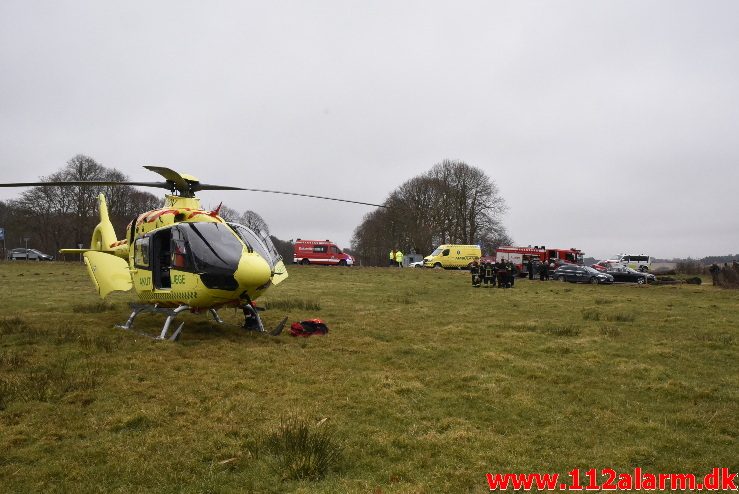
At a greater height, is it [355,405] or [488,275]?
[488,275]

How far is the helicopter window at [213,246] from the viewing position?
10883 millimetres

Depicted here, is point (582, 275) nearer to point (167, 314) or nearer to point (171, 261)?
point (167, 314)

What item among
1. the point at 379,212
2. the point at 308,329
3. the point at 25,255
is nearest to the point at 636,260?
the point at 379,212

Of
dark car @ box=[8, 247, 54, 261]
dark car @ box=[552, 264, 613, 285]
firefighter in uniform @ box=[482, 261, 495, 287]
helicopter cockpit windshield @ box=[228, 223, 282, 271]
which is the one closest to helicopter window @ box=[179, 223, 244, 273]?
helicopter cockpit windshield @ box=[228, 223, 282, 271]

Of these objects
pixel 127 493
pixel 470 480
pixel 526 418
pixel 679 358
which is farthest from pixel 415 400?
pixel 679 358

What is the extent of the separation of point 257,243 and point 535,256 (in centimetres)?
3541

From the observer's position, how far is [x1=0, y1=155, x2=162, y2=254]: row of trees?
55781mm

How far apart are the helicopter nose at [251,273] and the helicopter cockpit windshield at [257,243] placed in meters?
0.61

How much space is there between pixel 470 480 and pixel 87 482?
12.4ft

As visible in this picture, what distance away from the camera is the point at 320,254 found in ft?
175

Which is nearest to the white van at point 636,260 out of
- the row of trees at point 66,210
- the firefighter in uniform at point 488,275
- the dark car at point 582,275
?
the dark car at point 582,275

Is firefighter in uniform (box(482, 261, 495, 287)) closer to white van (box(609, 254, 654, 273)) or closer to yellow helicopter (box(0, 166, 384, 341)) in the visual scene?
yellow helicopter (box(0, 166, 384, 341))

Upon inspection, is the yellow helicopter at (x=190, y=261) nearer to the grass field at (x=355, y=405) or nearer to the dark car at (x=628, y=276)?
the grass field at (x=355, y=405)

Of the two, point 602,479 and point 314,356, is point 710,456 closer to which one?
point 602,479
